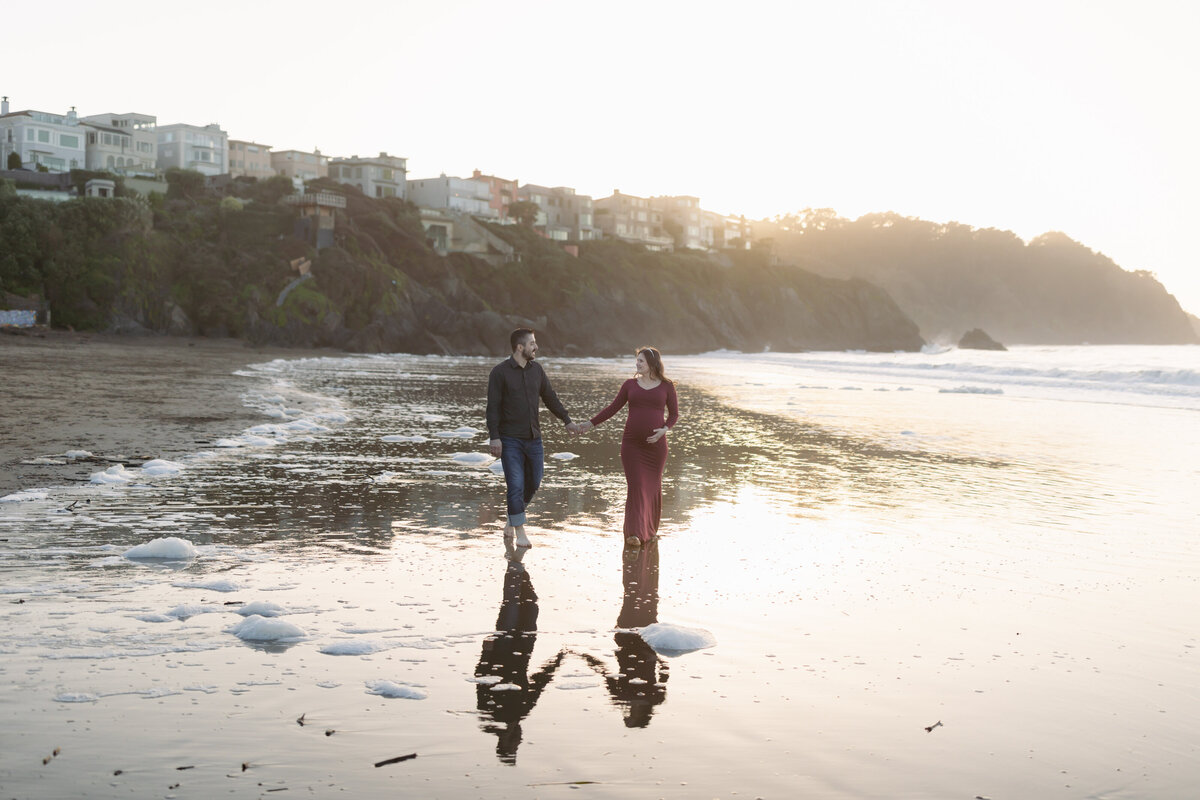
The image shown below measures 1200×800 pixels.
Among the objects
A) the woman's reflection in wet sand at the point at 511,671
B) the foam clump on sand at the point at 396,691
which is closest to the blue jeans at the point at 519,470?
the woman's reflection in wet sand at the point at 511,671

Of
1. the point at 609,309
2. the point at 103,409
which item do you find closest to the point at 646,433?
the point at 103,409

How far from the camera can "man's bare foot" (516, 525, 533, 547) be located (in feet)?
28.0

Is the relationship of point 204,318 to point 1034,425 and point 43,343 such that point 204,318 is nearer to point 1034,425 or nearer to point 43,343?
point 43,343

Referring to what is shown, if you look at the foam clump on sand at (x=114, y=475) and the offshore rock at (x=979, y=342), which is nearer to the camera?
the foam clump on sand at (x=114, y=475)

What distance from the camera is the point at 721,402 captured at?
95.3 feet

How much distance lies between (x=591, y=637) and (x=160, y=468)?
8194 mm

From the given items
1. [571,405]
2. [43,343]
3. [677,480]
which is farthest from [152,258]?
[677,480]

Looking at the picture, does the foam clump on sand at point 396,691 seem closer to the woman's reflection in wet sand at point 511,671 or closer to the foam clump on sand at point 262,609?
the woman's reflection in wet sand at point 511,671

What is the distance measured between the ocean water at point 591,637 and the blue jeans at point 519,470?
1.27 ft

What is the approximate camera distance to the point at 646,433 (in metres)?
9.48

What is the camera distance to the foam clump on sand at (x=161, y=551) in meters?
7.37

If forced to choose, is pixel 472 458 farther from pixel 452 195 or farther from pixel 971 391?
pixel 452 195

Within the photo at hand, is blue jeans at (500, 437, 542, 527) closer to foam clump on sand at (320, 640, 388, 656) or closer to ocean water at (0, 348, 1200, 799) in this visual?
ocean water at (0, 348, 1200, 799)

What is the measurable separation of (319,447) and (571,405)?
474 inches
